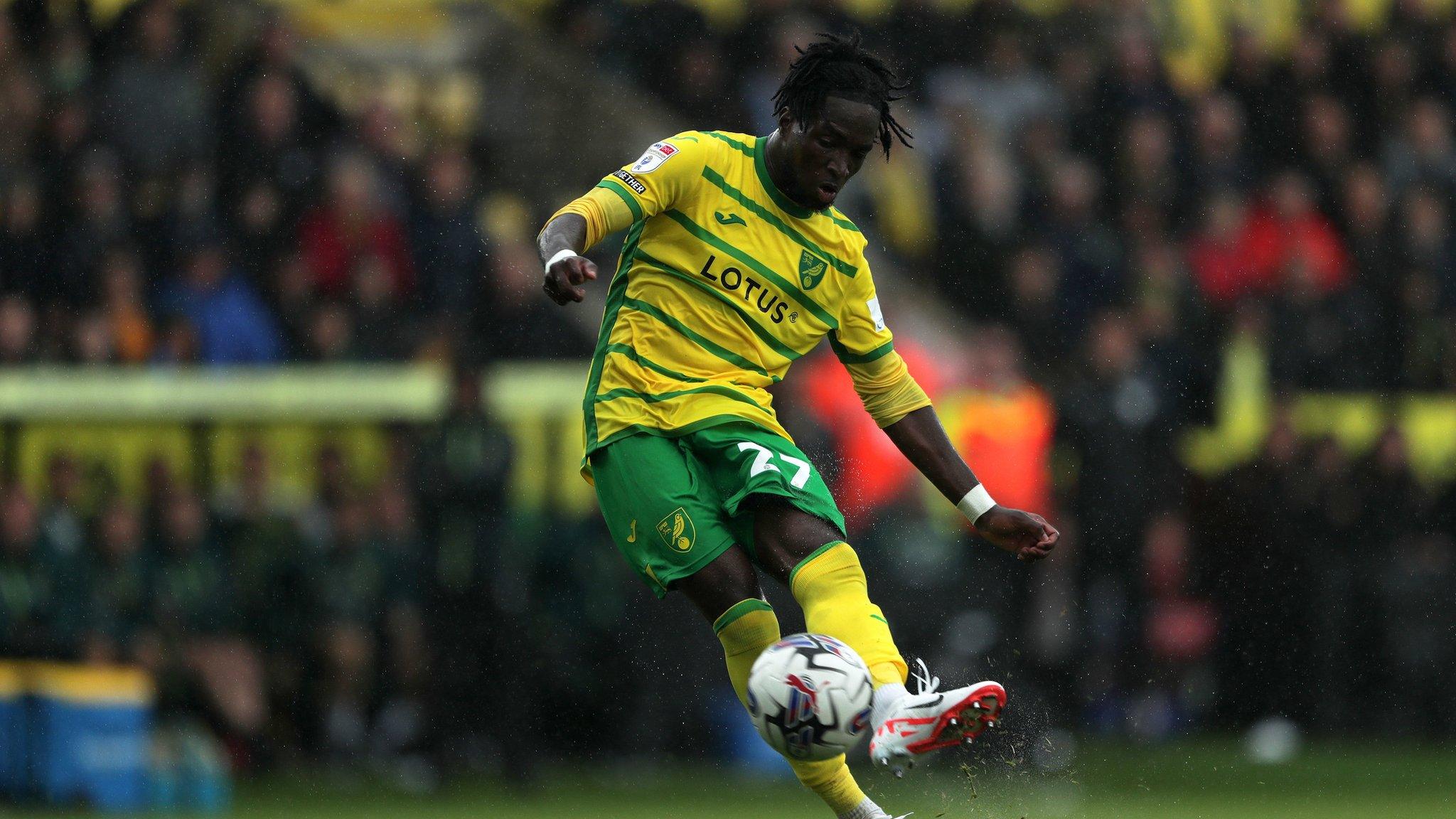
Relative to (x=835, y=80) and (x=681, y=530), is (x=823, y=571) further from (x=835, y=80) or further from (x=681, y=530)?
(x=835, y=80)

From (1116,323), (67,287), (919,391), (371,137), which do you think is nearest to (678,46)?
(371,137)

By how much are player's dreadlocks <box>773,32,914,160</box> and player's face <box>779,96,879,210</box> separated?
0.03 m

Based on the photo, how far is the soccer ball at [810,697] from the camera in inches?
204

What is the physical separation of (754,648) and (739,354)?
895 millimetres

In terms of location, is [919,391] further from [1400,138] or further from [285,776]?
[1400,138]

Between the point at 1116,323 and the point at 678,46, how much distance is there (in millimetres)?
3416

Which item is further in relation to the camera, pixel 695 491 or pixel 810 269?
pixel 810 269

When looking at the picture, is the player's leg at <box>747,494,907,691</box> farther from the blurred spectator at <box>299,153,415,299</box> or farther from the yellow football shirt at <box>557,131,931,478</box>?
the blurred spectator at <box>299,153,415,299</box>

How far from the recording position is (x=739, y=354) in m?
6.04

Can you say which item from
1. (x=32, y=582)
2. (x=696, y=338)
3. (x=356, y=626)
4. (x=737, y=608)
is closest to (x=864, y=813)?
(x=737, y=608)

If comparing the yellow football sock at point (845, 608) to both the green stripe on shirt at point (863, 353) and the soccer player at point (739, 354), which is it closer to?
the soccer player at point (739, 354)

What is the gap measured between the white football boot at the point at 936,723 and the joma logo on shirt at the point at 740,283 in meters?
1.41

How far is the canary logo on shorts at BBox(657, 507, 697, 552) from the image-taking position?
5758mm

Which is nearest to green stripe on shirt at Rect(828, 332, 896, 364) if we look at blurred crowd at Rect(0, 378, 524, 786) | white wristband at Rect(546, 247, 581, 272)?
white wristband at Rect(546, 247, 581, 272)
